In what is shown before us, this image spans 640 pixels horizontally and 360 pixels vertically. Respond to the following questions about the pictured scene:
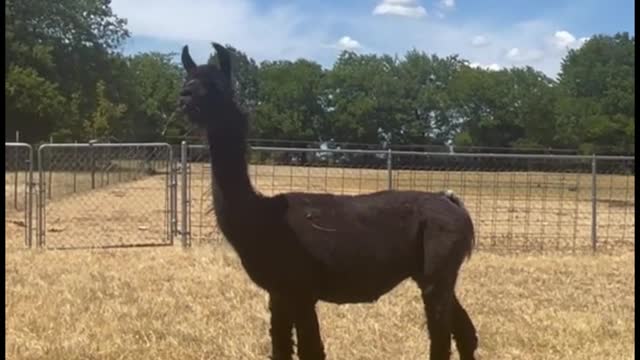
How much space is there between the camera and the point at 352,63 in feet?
245

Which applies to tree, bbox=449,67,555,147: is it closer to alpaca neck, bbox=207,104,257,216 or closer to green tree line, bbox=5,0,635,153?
green tree line, bbox=5,0,635,153

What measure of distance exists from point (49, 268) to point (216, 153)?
213 inches

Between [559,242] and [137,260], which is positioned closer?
[137,260]

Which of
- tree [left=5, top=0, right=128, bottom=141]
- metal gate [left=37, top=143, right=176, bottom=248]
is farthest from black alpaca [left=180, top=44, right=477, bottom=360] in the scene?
tree [left=5, top=0, right=128, bottom=141]

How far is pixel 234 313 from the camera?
741cm

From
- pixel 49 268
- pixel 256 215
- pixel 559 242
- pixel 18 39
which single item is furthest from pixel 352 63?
pixel 256 215

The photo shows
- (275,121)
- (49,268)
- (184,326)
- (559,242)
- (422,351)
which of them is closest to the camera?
(422,351)

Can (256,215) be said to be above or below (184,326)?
above

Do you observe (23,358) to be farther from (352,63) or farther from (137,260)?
(352,63)

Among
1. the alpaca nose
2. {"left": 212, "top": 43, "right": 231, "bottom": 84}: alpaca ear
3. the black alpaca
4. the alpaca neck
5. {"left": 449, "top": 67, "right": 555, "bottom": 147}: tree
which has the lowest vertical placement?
the black alpaca

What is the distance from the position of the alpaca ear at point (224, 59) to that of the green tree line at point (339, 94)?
35.6 m

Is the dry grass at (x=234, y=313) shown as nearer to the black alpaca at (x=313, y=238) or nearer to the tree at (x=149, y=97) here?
the black alpaca at (x=313, y=238)

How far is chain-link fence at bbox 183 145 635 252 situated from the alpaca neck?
4645 mm

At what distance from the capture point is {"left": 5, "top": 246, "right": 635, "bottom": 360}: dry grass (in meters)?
6.29
